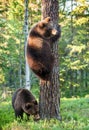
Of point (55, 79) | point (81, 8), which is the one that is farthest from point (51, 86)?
point (81, 8)

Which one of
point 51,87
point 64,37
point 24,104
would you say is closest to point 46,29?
point 51,87

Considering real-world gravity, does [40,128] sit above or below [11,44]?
above

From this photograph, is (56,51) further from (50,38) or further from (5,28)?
(5,28)

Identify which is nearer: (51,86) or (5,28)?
(51,86)

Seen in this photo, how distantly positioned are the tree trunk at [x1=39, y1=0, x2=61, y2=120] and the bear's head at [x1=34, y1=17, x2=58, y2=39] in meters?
0.27

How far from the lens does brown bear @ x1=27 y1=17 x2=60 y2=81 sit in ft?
23.9

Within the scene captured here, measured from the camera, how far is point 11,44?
94.7 ft

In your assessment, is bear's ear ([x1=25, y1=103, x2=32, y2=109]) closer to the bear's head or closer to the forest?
the forest

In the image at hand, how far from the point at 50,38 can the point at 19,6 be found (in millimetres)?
14063

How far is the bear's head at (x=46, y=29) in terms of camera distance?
7.26m

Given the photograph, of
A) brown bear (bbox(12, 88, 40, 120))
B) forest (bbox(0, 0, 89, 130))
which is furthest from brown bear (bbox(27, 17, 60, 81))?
forest (bbox(0, 0, 89, 130))

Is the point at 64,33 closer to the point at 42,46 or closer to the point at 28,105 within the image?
the point at 28,105

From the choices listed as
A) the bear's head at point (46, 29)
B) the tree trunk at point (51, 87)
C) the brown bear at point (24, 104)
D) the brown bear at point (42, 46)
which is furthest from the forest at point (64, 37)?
the bear's head at point (46, 29)

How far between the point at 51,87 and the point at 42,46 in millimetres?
1040
